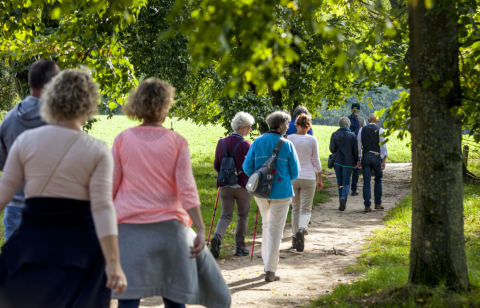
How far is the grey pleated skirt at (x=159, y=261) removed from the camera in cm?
310

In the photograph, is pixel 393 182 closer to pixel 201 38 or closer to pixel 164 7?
pixel 164 7

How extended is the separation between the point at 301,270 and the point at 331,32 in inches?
166

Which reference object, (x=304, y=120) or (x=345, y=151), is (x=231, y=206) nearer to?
(x=304, y=120)

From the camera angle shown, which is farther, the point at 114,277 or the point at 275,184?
the point at 275,184

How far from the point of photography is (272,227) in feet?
20.1

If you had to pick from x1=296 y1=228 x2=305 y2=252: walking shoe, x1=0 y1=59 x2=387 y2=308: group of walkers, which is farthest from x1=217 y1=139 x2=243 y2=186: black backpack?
x1=0 y1=59 x2=387 y2=308: group of walkers

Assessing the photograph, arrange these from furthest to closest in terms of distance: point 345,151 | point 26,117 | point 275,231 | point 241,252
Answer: point 345,151, point 241,252, point 275,231, point 26,117

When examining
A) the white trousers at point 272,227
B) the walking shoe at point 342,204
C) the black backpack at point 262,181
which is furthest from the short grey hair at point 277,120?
the walking shoe at point 342,204

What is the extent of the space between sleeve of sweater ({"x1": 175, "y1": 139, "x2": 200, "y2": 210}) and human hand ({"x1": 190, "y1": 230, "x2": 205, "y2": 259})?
203mm

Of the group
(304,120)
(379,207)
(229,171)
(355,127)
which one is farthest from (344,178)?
(229,171)

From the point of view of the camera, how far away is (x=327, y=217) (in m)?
10.6

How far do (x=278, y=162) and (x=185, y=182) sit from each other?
10.4ft

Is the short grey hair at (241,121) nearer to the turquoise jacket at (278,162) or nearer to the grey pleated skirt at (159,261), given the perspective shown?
the turquoise jacket at (278,162)

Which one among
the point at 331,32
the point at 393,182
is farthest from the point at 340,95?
the point at 331,32
